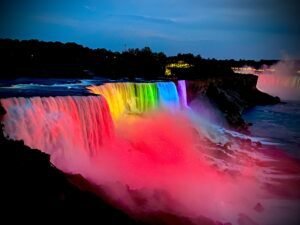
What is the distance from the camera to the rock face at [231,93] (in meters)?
27.8

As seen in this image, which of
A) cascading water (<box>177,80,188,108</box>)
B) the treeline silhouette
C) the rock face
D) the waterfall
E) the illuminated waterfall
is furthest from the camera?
the treeline silhouette

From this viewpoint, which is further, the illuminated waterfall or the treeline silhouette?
the treeline silhouette

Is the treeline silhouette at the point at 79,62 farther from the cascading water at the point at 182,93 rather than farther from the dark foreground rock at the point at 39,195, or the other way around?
the dark foreground rock at the point at 39,195

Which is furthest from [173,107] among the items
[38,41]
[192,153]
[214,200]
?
[38,41]

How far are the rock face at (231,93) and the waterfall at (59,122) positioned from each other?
14077 millimetres

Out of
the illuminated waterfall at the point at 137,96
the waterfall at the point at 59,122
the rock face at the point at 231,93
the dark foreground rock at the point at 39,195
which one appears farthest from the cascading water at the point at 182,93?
the dark foreground rock at the point at 39,195

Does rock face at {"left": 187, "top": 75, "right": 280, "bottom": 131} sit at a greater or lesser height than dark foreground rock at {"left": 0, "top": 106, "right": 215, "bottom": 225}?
lesser

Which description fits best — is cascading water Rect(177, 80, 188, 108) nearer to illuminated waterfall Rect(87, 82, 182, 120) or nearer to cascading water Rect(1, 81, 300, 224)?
illuminated waterfall Rect(87, 82, 182, 120)

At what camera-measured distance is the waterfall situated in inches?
444

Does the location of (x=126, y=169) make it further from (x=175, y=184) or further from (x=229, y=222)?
(x=229, y=222)

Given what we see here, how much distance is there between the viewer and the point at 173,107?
24.3m

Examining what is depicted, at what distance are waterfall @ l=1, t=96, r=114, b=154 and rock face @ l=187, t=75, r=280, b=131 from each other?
14077mm

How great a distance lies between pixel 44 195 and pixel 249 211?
7.60m

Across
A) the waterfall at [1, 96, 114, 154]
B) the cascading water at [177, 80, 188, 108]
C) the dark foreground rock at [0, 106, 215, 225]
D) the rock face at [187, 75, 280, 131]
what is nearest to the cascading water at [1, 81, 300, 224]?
the waterfall at [1, 96, 114, 154]
